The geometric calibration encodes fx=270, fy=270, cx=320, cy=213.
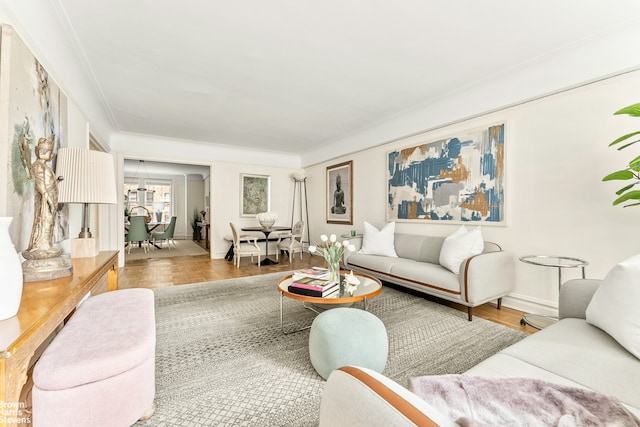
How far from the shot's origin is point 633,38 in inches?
87.1

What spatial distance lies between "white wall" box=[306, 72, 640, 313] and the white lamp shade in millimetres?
3845

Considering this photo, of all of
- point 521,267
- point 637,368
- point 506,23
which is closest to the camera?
point 637,368

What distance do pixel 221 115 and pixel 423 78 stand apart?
118 inches

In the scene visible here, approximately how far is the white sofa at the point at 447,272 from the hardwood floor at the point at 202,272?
21 cm

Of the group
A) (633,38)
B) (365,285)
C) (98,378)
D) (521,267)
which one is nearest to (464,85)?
(633,38)

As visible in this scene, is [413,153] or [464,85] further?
[413,153]

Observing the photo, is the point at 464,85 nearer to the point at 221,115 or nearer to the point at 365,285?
the point at 365,285

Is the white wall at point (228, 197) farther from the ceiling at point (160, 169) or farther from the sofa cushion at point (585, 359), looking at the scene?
the sofa cushion at point (585, 359)

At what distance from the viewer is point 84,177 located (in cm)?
194

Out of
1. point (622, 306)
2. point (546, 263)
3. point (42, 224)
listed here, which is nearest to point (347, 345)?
point (622, 306)

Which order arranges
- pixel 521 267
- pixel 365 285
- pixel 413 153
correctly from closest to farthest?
pixel 365 285 → pixel 521 267 → pixel 413 153

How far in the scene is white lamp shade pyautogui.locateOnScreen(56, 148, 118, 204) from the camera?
1.89 meters

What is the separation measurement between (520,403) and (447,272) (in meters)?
2.25

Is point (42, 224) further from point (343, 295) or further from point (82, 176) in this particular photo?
point (343, 295)
